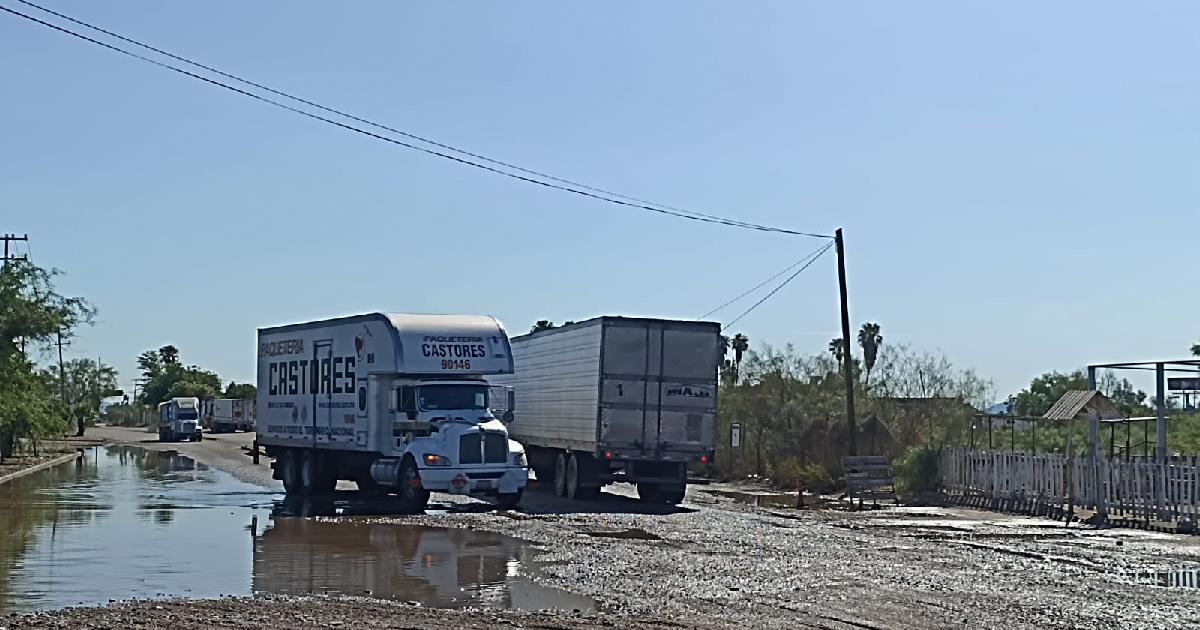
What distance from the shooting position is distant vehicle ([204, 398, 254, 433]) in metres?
105

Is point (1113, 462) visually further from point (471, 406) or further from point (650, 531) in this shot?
point (471, 406)

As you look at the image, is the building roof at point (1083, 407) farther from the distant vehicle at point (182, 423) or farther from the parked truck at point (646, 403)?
the distant vehicle at point (182, 423)

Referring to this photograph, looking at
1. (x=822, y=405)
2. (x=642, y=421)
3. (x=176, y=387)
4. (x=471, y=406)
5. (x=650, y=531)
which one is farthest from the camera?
(x=176, y=387)

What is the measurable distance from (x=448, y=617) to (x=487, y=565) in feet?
15.8

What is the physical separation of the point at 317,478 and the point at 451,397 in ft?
18.7

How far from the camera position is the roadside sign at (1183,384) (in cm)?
2706

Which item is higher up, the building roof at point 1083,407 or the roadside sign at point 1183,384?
the roadside sign at point 1183,384

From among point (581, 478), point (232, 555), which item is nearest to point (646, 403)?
point (581, 478)

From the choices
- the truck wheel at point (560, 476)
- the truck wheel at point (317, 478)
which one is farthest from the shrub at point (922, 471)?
the truck wheel at point (317, 478)

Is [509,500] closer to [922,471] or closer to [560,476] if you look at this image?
[560,476]

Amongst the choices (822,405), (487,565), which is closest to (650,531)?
(487,565)

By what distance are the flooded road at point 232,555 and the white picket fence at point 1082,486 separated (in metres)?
11.8

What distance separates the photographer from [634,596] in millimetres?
15078

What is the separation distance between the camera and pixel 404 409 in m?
29.2
